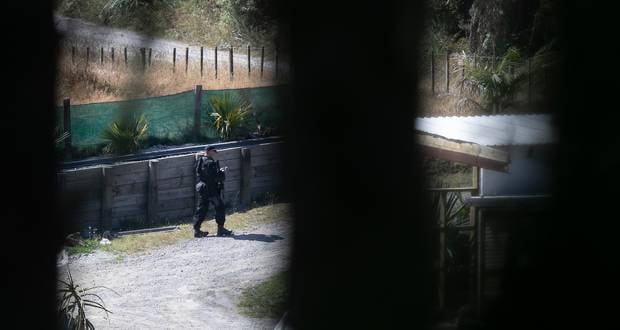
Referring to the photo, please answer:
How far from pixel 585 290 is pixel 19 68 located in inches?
161

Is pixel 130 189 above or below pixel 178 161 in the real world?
below

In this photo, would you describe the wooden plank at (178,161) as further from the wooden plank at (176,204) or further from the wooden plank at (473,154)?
the wooden plank at (473,154)

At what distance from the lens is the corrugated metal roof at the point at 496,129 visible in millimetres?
5574

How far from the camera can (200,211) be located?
595 cm

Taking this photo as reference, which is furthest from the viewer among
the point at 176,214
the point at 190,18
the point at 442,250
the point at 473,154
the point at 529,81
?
the point at 190,18

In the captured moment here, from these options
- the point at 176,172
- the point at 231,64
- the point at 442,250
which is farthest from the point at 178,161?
the point at 442,250

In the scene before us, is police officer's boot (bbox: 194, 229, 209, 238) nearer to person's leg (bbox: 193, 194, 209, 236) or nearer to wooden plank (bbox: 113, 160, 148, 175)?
person's leg (bbox: 193, 194, 209, 236)

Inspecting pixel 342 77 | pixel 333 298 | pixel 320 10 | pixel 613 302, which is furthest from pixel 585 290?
pixel 320 10

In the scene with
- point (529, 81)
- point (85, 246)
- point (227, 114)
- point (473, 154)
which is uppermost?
point (529, 81)

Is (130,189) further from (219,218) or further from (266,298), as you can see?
(266,298)

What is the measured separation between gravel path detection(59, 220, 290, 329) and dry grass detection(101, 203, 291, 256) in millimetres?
43

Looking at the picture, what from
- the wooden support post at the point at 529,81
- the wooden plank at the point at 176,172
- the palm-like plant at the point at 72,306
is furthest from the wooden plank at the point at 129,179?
the wooden support post at the point at 529,81

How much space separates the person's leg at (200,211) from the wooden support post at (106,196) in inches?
23.9

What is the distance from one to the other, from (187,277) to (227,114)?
121cm
